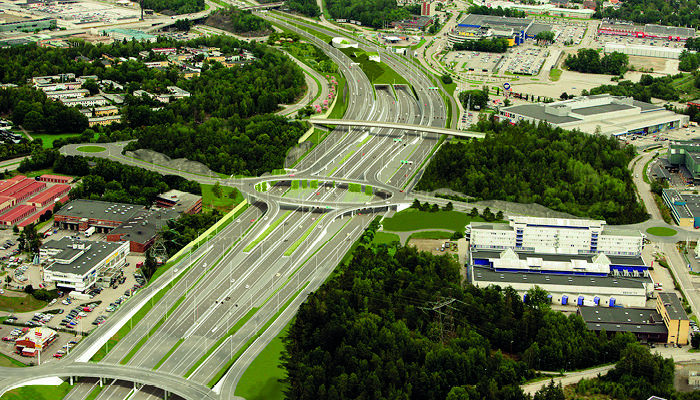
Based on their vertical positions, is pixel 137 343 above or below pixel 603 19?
below

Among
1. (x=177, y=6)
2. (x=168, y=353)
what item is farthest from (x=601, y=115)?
(x=177, y=6)

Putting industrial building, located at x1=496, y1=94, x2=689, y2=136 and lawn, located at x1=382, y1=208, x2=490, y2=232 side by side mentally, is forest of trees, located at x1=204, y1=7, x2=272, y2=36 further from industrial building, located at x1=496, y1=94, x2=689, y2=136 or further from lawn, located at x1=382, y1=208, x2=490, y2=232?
lawn, located at x1=382, y1=208, x2=490, y2=232

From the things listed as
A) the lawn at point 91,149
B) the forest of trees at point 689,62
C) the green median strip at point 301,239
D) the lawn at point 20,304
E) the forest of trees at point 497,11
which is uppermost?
the forest of trees at point 497,11

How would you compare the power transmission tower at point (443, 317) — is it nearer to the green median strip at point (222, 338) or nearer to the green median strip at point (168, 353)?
the green median strip at point (222, 338)

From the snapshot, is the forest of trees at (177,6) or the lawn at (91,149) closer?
the lawn at (91,149)

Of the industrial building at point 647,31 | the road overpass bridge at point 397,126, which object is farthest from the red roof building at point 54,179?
the industrial building at point 647,31

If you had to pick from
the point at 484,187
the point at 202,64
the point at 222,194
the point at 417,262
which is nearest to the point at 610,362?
the point at 417,262

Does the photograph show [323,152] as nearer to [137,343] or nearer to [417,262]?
[417,262]
